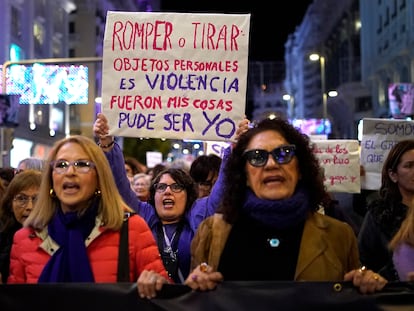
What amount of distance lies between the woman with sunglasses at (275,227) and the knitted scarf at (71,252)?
54 cm

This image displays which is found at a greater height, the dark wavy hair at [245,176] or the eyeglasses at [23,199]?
the dark wavy hair at [245,176]

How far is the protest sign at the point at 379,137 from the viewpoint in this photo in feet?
24.7

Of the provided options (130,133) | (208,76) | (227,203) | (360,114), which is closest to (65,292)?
(227,203)

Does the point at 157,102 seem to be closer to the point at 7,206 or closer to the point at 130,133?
the point at 130,133

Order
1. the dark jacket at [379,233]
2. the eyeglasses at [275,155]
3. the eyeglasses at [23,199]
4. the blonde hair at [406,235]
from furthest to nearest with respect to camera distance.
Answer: the eyeglasses at [23,199], the dark jacket at [379,233], the blonde hair at [406,235], the eyeglasses at [275,155]

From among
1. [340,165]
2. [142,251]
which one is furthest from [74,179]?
[340,165]

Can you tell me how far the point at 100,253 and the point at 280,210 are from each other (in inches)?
35.3

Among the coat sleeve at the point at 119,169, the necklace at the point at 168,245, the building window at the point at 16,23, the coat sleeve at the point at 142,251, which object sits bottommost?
the necklace at the point at 168,245

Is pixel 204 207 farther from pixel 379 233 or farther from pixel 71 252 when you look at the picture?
pixel 71 252

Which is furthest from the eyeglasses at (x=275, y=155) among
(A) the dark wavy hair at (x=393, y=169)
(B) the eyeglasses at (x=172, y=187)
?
(B) the eyeglasses at (x=172, y=187)

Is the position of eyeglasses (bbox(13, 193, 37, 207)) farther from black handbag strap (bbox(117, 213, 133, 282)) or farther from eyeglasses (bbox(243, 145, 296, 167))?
eyeglasses (bbox(243, 145, 296, 167))

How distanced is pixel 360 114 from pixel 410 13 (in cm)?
1588

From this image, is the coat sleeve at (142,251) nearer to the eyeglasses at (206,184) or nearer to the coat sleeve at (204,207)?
the coat sleeve at (204,207)

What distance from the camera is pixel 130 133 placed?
4469 millimetres
